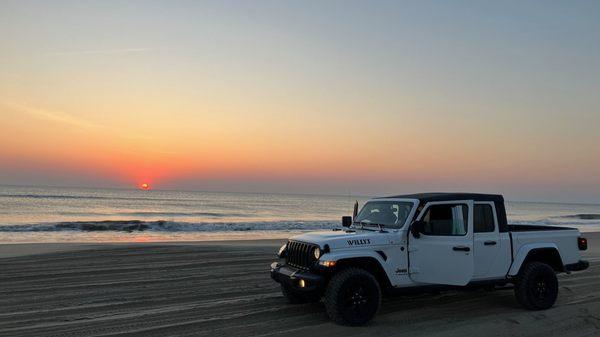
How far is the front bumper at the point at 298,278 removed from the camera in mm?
6480

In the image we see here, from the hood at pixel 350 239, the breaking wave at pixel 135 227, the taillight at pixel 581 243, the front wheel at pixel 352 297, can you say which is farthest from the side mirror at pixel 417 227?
the breaking wave at pixel 135 227

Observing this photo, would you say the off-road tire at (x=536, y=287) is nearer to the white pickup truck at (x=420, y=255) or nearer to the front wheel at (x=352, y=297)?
the white pickup truck at (x=420, y=255)

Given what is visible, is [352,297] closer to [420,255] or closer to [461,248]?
[420,255]

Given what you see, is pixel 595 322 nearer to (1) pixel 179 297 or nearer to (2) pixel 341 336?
(2) pixel 341 336

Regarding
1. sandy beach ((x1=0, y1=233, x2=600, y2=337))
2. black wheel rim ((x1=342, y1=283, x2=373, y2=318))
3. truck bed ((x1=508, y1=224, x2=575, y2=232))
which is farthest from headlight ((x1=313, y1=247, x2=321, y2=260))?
truck bed ((x1=508, y1=224, x2=575, y2=232))

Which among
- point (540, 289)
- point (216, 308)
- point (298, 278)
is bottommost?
point (216, 308)

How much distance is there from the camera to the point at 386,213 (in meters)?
7.60

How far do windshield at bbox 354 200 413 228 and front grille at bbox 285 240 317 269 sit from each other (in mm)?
1272

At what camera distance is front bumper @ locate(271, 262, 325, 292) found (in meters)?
6.48

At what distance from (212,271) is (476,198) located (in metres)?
6.48

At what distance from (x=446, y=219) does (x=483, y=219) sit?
0.71 m

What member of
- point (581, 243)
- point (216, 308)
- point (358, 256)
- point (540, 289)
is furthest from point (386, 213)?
point (581, 243)

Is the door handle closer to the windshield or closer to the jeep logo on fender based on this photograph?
the windshield

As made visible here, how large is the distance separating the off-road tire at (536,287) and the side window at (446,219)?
1439 mm
